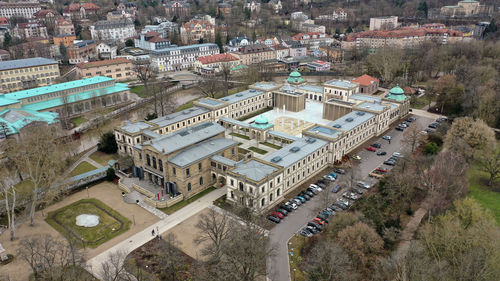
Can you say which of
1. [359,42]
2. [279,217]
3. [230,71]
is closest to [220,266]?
[279,217]

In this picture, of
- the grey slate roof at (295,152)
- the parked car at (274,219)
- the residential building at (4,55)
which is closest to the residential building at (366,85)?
the grey slate roof at (295,152)

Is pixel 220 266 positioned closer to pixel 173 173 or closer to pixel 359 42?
pixel 173 173

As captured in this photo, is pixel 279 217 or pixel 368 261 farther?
pixel 279 217

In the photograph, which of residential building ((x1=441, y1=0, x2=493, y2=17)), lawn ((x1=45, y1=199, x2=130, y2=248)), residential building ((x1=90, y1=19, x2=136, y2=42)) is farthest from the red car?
residential building ((x1=441, y1=0, x2=493, y2=17))

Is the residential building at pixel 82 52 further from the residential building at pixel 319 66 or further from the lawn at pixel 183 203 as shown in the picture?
the lawn at pixel 183 203

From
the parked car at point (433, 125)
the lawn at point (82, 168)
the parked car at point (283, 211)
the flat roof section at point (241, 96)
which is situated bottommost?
the parked car at point (283, 211)

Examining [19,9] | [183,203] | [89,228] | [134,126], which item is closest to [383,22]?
[134,126]
